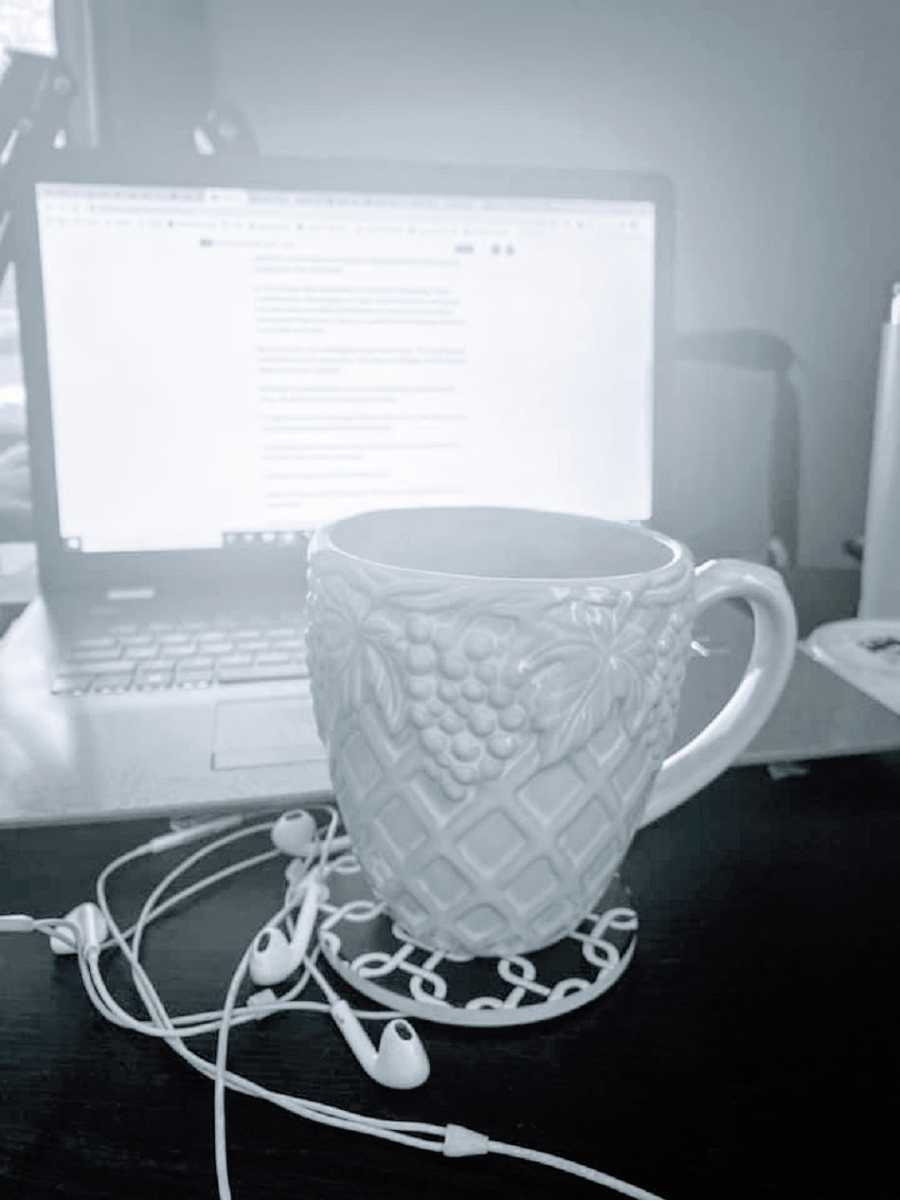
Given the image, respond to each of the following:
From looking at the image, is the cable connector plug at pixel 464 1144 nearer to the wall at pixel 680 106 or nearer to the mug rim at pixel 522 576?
the mug rim at pixel 522 576

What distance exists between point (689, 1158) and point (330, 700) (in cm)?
14

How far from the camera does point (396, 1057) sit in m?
0.26

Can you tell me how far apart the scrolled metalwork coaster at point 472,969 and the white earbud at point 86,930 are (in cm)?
7

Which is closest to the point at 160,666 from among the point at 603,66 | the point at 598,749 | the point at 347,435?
the point at 347,435

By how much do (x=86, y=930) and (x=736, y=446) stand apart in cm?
67

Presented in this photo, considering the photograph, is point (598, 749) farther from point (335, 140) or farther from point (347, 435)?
point (335, 140)

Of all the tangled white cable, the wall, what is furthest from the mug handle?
the wall

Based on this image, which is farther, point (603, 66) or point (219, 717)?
point (603, 66)

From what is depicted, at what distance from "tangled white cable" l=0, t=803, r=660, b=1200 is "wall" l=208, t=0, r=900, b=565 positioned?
1.92ft

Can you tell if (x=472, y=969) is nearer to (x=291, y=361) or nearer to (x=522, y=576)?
(x=522, y=576)

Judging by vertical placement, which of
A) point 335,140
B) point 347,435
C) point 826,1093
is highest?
point 335,140

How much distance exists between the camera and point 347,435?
2.06 feet

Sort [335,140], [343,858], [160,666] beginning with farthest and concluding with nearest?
[335,140] → [160,666] → [343,858]

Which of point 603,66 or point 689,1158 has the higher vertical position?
point 603,66
